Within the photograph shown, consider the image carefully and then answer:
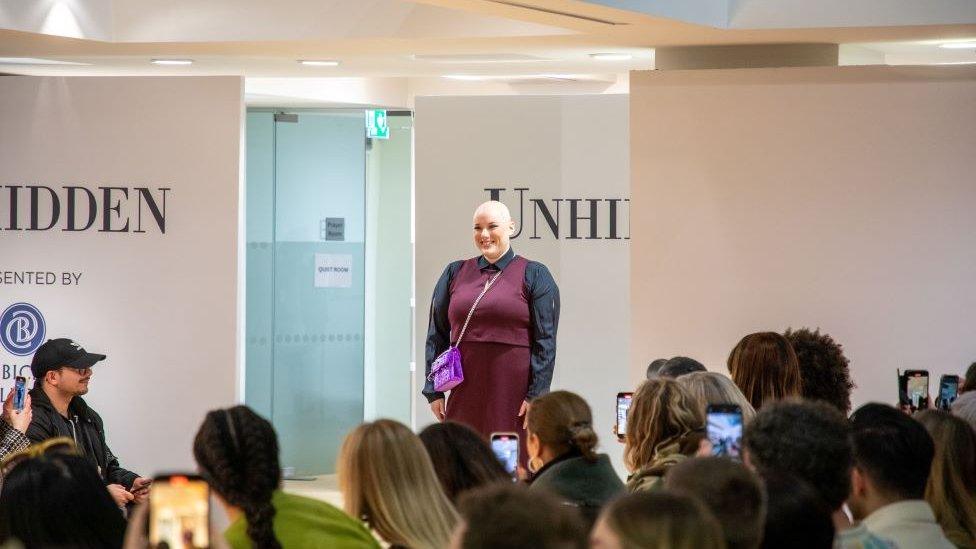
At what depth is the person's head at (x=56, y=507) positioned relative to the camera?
293 centimetres

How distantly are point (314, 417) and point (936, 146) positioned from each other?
472 cm

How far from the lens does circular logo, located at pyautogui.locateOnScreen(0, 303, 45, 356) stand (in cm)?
791

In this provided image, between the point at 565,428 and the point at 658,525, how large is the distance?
208 cm

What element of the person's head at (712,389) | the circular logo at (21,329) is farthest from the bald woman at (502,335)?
the circular logo at (21,329)

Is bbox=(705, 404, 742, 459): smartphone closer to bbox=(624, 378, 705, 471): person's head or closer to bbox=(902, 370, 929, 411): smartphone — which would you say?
bbox=(624, 378, 705, 471): person's head

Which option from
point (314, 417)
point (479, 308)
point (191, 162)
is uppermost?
point (191, 162)

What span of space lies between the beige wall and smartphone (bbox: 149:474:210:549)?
5039 mm

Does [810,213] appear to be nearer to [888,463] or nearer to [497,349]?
[497,349]

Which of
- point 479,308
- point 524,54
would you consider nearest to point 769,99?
point 524,54

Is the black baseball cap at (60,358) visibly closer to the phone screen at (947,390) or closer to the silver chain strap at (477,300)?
the silver chain strap at (477,300)

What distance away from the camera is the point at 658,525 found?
1943 mm

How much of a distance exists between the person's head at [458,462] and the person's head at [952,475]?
1053 millimetres

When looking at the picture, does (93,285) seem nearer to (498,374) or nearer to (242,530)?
(498,374)

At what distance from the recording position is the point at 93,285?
313 inches
